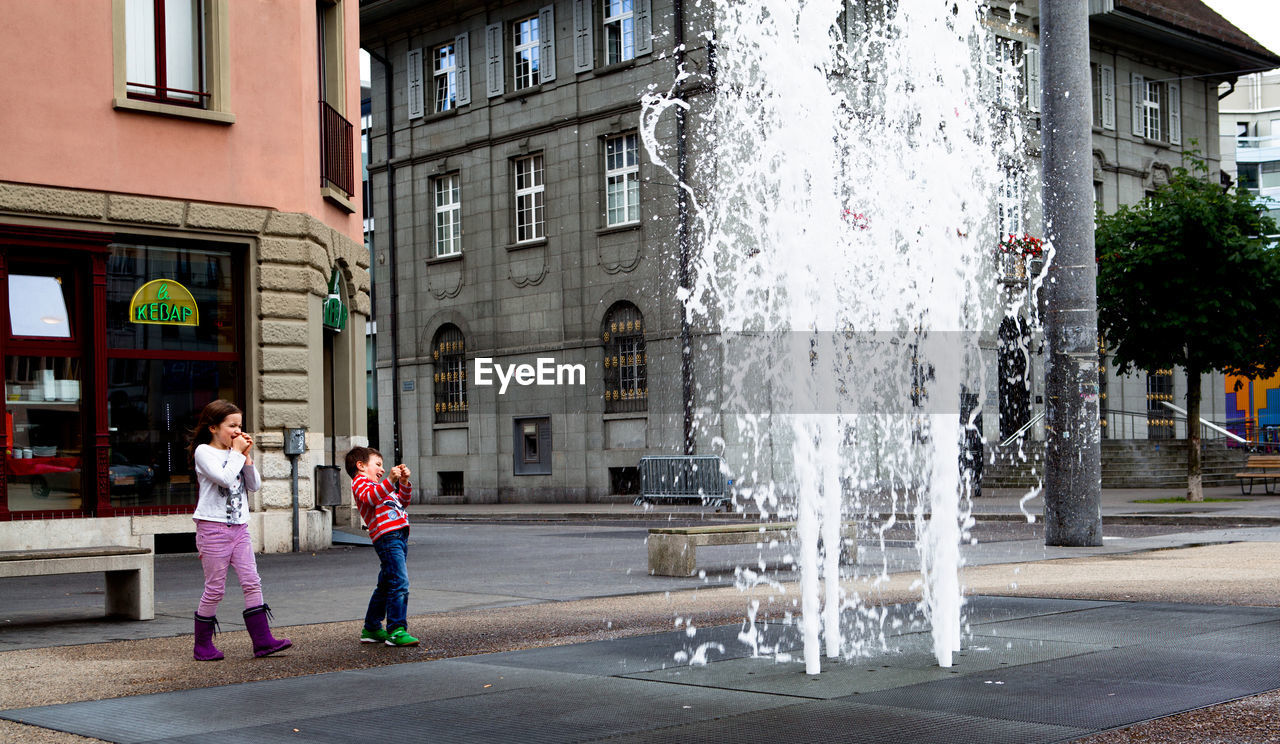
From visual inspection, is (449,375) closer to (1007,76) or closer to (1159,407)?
(1007,76)

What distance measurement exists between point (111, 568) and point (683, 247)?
73.7ft

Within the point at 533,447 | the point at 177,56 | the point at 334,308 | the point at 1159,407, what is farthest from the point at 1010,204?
the point at 177,56

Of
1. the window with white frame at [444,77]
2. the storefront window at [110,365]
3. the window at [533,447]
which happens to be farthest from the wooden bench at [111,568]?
the window with white frame at [444,77]

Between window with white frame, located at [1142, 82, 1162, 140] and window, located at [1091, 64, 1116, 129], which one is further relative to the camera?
window with white frame, located at [1142, 82, 1162, 140]

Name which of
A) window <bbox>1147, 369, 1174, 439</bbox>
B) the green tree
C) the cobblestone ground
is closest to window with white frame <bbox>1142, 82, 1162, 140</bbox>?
window <bbox>1147, 369, 1174, 439</bbox>

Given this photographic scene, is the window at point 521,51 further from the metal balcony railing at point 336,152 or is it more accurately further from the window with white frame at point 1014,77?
the metal balcony railing at point 336,152

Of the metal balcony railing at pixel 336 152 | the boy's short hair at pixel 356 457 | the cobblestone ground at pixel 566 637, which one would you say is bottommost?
the cobblestone ground at pixel 566 637

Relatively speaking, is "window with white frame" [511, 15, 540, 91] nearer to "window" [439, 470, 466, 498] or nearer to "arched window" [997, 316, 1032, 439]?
"window" [439, 470, 466, 498]

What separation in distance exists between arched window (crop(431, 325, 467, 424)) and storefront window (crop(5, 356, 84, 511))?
21.9 metres

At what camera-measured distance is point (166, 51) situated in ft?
54.0

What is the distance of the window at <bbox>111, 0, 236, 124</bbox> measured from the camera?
16.2 meters

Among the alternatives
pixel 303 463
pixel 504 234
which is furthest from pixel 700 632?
pixel 504 234

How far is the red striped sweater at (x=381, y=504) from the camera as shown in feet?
27.7

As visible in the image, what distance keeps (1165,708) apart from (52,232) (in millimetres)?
13087
